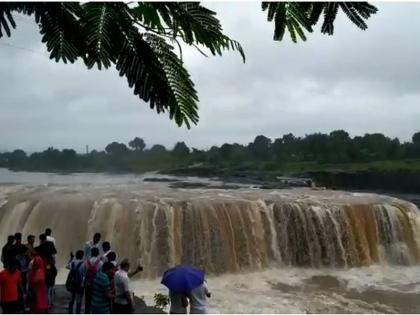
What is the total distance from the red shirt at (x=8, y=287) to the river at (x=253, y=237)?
7823 mm

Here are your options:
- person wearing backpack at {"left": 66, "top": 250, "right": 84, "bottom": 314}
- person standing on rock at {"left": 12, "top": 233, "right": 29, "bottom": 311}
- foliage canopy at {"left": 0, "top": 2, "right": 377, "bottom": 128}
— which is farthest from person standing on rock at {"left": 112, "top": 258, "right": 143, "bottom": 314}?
foliage canopy at {"left": 0, "top": 2, "right": 377, "bottom": 128}

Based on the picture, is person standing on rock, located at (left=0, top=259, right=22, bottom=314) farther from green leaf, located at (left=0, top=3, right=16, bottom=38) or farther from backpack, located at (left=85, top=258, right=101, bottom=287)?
green leaf, located at (left=0, top=3, right=16, bottom=38)

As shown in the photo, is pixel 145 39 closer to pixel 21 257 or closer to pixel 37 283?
pixel 37 283

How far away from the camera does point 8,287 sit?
5.19 m

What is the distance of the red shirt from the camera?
5.18m

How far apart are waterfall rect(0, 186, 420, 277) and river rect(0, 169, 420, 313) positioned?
3 centimetres

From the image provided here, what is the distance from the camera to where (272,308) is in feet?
38.6

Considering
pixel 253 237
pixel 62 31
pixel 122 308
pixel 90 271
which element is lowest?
pixel 253 237

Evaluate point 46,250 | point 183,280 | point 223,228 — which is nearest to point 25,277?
point 46,250

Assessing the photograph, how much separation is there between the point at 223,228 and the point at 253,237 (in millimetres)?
1007

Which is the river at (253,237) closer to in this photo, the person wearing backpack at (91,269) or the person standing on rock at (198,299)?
the person wearing backpack at (91,269)

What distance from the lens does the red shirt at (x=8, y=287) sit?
518 cm

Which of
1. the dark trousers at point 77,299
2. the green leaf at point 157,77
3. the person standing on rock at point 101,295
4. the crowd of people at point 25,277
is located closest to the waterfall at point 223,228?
the dark trousers at point 77,299

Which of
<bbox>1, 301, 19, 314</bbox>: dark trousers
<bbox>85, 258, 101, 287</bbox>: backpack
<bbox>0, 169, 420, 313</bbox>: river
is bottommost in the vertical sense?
<bbox>0, 169, 420, 313</bbox>: river
